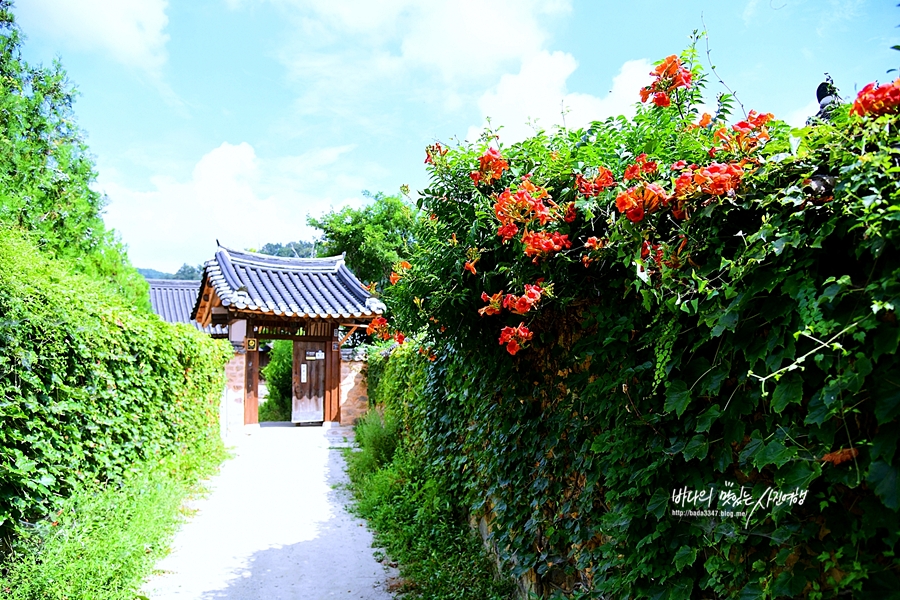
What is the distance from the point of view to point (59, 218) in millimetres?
6996

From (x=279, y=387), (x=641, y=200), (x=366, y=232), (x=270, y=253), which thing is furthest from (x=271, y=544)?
(x=270, y=253)

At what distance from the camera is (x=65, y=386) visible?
451 cm

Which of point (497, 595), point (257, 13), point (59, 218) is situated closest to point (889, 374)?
point (497, 595)

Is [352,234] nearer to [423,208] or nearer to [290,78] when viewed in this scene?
[290,78]

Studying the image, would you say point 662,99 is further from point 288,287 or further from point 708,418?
point 288,287

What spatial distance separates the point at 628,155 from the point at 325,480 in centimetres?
677

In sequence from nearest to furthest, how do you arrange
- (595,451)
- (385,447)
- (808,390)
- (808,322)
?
(808,322) → (808,390) → (595,451) → (385,447)

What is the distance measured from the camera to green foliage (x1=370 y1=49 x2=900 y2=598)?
1.36m

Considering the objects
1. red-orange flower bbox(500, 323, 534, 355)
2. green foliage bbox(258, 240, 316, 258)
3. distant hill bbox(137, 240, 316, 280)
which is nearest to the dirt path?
red-orange flower bbox(500, 323, 534, 355)

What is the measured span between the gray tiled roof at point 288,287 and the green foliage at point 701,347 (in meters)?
9.37

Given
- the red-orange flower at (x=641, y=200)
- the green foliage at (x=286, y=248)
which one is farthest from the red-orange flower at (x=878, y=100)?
the green foliage at (x=286, y=248)

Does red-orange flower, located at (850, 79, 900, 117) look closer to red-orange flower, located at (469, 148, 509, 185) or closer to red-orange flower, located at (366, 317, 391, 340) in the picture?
red-orange flower, located at (469, 148, 509, 185)

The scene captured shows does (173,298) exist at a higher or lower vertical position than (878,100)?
higher

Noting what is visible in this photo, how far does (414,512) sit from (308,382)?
25.3 feet
